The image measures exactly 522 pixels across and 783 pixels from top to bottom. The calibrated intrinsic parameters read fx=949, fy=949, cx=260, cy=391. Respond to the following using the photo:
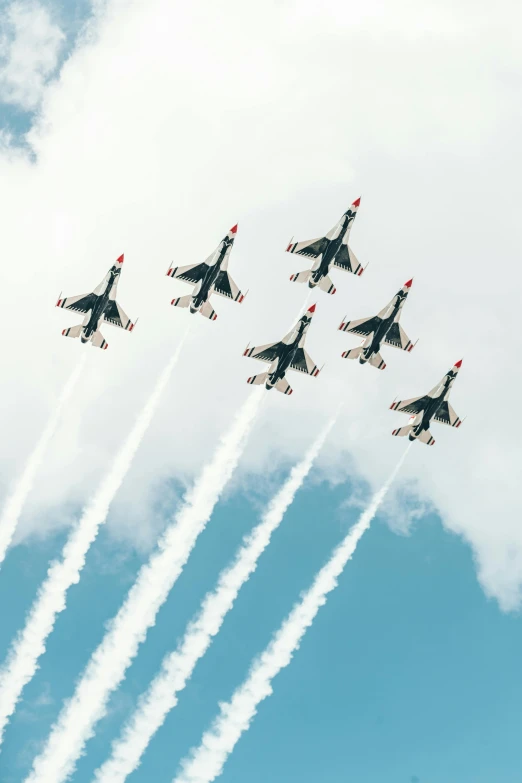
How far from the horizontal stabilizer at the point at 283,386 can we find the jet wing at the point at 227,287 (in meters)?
11.4

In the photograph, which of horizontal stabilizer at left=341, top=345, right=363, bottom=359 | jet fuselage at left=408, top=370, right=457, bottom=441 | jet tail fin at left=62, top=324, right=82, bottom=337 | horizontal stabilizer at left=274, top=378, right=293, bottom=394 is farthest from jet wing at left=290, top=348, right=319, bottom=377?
jet tail fin at left=62, top=324, right=82, bottom=337

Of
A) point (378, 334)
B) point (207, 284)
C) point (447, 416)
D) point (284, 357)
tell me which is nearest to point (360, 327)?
point (378, 334)

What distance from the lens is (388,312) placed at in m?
119

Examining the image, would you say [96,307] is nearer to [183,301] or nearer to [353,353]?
[183,301]

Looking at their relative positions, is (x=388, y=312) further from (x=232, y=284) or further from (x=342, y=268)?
(x=232, y=284)

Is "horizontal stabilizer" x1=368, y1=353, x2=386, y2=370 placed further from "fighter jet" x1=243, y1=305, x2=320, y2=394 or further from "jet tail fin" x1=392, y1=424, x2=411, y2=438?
"jet tail fin" x1=392, y1=424, x2=411, y2=438

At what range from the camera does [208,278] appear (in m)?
116

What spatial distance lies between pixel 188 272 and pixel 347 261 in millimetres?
20522

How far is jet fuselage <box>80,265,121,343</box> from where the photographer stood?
11469 centimetres

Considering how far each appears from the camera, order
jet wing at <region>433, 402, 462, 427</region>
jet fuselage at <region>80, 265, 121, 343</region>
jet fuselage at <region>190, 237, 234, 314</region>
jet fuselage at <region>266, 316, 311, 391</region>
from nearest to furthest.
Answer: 1. jet fuselage at <region>80, 265, 121, 343</region>
2. jet fuselage at <region>190, 237, 234, 314</region>
3. jet fuselage at <region>266, 316, 311, 391</region>
4. jet wing at <region>433, 402, 462, 427</region>

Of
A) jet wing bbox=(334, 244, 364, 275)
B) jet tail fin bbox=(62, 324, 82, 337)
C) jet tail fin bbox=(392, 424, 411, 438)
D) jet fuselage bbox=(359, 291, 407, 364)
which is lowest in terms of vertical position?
jet tail fin bbox=(392, 424, 411, 438)

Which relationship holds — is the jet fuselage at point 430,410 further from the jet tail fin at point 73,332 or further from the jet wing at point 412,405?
the jet tail fin at point 73,332

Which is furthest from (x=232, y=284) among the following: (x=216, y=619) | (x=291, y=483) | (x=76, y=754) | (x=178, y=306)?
(x=76, y=754)

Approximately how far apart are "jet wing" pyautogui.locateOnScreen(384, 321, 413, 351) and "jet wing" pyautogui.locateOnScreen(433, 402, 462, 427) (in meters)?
9.19
